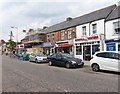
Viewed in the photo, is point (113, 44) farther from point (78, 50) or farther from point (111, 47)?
point (78, 50)

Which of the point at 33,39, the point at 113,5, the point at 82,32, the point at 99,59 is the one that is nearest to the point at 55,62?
the point at 99,59

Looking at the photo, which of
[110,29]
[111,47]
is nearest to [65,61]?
[111,47]

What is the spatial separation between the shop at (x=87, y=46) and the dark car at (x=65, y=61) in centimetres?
751

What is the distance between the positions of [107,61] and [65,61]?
5561mm

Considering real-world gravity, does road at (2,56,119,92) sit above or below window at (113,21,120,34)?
below

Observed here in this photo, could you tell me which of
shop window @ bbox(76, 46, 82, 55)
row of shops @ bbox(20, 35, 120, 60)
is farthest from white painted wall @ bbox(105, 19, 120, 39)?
shop window @ bbox(76, 46, 82, 55)

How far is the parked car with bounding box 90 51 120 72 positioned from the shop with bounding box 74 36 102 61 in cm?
1056

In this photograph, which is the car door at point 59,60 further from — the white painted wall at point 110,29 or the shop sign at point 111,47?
the white painted wall at point 110,29

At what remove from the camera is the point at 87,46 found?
95.6ft

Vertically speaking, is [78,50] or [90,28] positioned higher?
[90,28]

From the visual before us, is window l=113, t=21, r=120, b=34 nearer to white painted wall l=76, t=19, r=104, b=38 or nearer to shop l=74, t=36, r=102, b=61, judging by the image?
white painted wall l=76, t=19, r=104, b=38

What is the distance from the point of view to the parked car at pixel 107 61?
14.1 metres

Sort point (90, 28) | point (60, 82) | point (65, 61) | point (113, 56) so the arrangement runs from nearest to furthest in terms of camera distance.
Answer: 1. point (60, 82)
2. point (113, 56)
3. point (65, 61)
4. point (90, 28)

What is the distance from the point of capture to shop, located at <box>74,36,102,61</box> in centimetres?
2686
